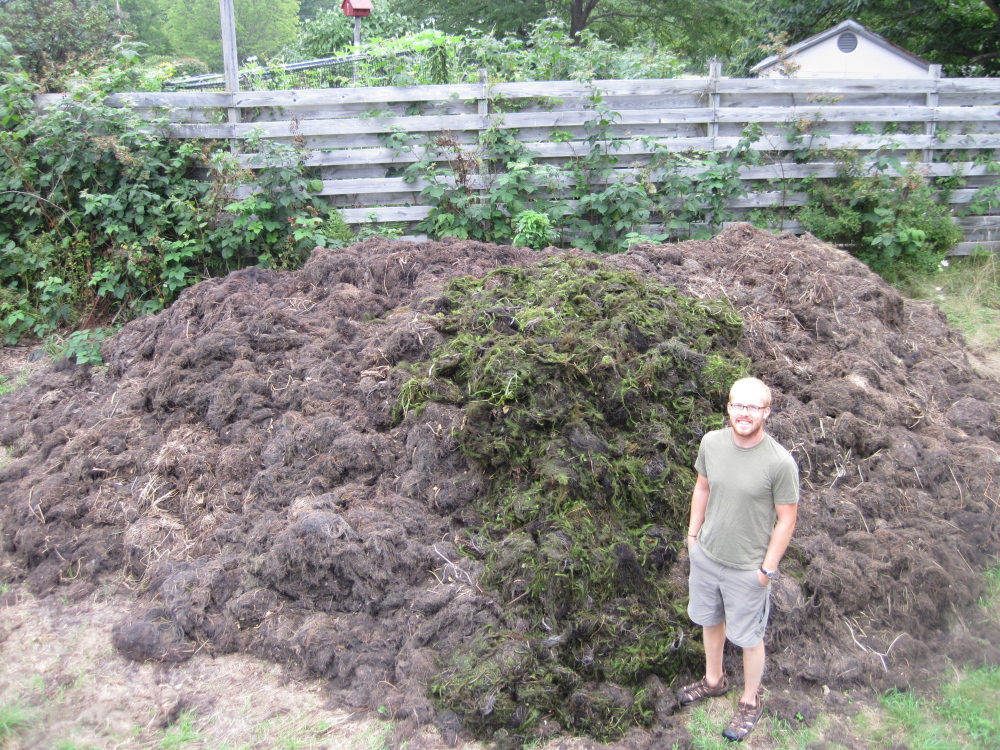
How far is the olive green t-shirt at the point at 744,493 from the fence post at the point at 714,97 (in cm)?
616

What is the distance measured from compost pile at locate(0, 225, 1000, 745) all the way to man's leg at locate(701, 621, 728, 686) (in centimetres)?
15

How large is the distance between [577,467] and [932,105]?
763 cm

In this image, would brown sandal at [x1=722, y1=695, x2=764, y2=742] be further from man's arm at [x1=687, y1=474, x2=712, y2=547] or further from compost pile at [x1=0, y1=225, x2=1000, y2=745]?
man's arm at [x1=687, y1=474, x2=712, y2=547]

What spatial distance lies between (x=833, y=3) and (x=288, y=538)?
17.0 meters

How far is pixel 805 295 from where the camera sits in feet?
18.7

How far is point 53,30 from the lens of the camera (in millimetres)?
15320

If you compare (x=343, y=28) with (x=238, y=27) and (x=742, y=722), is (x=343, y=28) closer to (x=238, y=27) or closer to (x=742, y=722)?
(x=238, y=27)

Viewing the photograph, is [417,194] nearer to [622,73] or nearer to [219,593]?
[622,73]

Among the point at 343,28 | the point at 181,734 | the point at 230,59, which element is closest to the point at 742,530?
the point at 181,734

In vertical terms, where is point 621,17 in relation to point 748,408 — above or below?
above

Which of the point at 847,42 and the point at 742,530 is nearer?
the point at 742,530

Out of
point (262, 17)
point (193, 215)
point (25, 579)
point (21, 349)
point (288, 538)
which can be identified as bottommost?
point (25, 579)

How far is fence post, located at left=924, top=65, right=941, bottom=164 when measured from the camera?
8.59 m

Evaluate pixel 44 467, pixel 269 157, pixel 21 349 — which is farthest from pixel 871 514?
pixel 21 349
